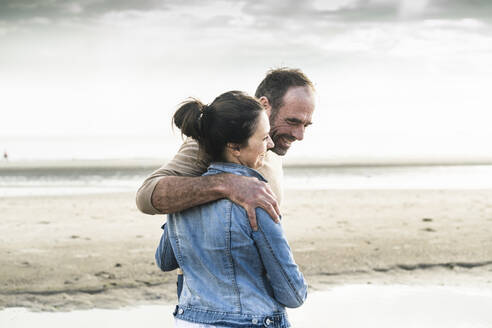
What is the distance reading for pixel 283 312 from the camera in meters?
2.16

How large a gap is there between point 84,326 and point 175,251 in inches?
124

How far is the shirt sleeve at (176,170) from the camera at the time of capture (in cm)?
246

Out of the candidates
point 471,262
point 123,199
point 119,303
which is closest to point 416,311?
point 471,262

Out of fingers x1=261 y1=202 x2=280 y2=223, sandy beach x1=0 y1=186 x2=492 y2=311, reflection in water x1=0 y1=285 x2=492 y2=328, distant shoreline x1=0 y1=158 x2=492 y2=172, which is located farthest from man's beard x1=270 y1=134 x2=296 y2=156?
distant shoreline x1=0 y1=158 x2=492 y2=172

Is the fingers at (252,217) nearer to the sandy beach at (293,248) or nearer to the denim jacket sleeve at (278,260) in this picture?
the denim jacket sleeve at (278,260)

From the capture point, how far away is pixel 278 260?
1.99 m

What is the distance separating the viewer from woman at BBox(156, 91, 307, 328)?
6.60ft

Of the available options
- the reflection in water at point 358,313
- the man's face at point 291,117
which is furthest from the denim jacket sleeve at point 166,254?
the reflection in water at point 358,313

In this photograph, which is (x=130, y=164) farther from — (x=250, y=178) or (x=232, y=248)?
(x=232, y=248)

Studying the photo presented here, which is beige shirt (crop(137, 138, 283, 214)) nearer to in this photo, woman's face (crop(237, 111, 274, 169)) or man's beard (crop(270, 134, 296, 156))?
woman's face (crop(237, 111, 274, 169))

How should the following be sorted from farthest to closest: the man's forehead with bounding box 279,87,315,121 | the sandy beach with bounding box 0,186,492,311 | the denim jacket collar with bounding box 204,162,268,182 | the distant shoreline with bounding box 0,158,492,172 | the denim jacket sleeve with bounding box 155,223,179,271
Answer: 1. the distant shoreline with bounding box 0,158,492,172
2. the sandy beach with bounding box 0,186,492,311
3. the man's forehead with bounding box 279,87,315,121
4. the denim jacket sleeve with bounding box 155,223,179,271
5. the denim jacket collar with bounding box 204,162,268,182

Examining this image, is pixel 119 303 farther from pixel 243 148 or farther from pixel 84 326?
pixel 243 148

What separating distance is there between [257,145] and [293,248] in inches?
239

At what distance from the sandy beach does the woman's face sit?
3738mm
